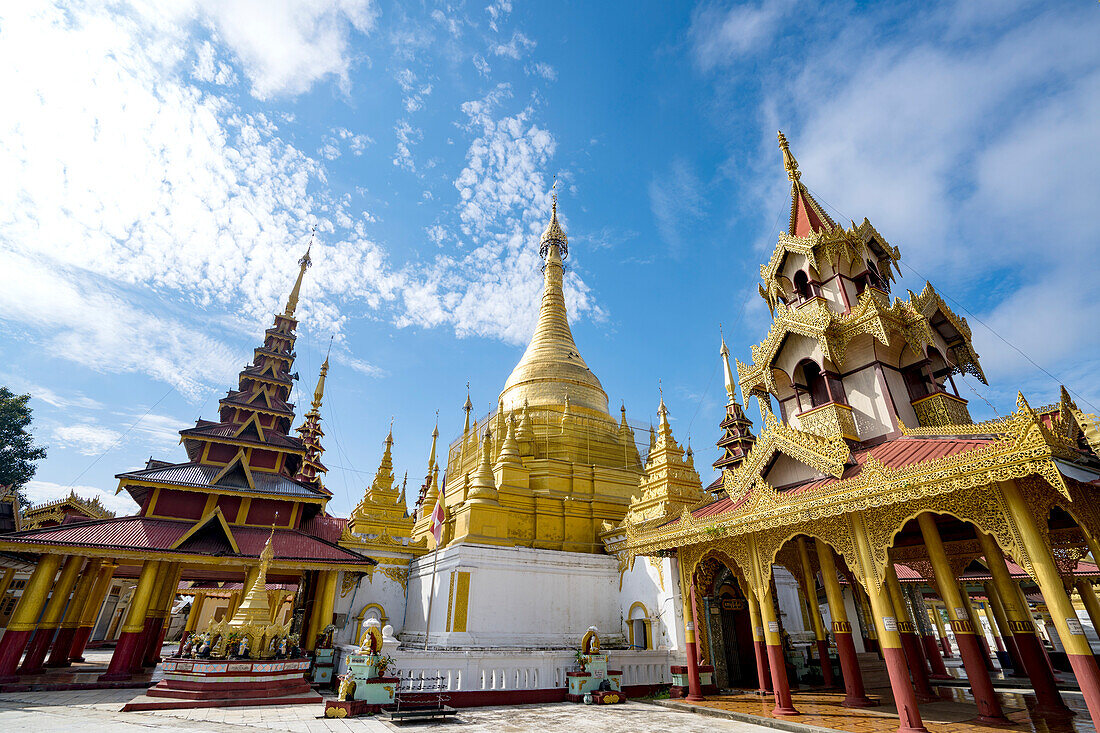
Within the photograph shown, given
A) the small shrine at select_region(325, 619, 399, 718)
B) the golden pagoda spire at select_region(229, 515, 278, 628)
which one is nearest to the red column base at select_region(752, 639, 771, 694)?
the small shrine at select_region(325, 619, 399, 718)

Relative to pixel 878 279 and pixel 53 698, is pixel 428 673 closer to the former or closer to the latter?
pixel 53 698

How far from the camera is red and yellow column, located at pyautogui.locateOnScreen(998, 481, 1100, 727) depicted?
21.8 feet

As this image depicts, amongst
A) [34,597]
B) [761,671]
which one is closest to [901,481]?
[761,671]

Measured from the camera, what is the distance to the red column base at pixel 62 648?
16.8 m

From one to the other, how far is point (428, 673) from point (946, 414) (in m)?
13.2

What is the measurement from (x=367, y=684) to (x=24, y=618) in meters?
10.2

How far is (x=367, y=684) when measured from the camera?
451 inches

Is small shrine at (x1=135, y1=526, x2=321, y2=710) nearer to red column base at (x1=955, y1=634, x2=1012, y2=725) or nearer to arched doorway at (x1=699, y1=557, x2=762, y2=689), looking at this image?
arched doorway at (x1=699, y1=557, x2=762, y2=689)

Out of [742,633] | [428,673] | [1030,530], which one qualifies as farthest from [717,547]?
[428,673]

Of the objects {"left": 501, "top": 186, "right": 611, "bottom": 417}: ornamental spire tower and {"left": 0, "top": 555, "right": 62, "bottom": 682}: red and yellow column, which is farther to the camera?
{"left": 501, "top": 186, "right": 611, "bottom": 417}: ornamental spire tower

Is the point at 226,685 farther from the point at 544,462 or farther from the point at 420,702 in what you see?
the point at 544,462

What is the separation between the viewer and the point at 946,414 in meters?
10.8

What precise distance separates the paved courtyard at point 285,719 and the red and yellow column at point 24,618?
149 centimetres

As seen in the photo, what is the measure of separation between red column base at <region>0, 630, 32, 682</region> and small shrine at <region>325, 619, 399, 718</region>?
9.26 metres
